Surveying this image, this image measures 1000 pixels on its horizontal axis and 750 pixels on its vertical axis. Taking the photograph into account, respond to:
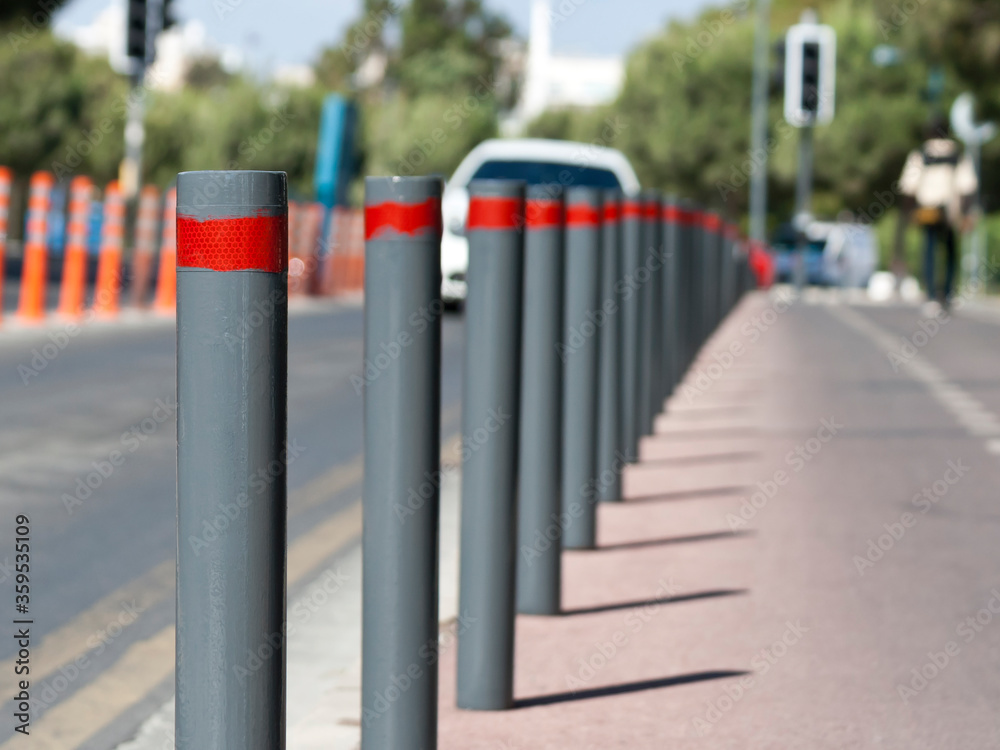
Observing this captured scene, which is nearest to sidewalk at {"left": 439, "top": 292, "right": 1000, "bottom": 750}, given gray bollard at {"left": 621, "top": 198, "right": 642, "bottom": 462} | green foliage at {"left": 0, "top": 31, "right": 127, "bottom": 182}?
gray bollard at {"left": 621, "top": 198, "right": 642, "bottom": 462}

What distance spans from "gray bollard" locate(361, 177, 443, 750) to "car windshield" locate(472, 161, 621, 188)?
15904mm

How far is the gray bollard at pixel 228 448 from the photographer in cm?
267

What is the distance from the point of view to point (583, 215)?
19.2ft

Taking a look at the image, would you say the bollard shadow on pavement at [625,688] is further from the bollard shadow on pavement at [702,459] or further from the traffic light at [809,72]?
the traffic light at [809,72]

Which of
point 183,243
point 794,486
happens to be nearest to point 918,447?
point 794,486

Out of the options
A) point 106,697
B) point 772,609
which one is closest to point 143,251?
point 772,609

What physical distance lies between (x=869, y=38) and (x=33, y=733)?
6019cm

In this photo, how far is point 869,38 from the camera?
202ft

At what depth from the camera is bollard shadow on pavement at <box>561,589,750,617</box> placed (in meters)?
5.13

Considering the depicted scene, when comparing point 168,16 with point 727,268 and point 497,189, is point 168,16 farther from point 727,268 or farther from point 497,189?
point 497,189

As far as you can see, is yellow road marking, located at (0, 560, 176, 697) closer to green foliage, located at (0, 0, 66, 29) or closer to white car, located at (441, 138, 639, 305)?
white car, located at (441, 138, 639, 305)

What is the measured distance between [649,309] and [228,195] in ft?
19.2

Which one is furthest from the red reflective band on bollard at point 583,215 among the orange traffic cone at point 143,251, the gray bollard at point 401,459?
the orange traffic cone at point 143,251

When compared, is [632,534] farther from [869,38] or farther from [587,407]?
[869,38]
